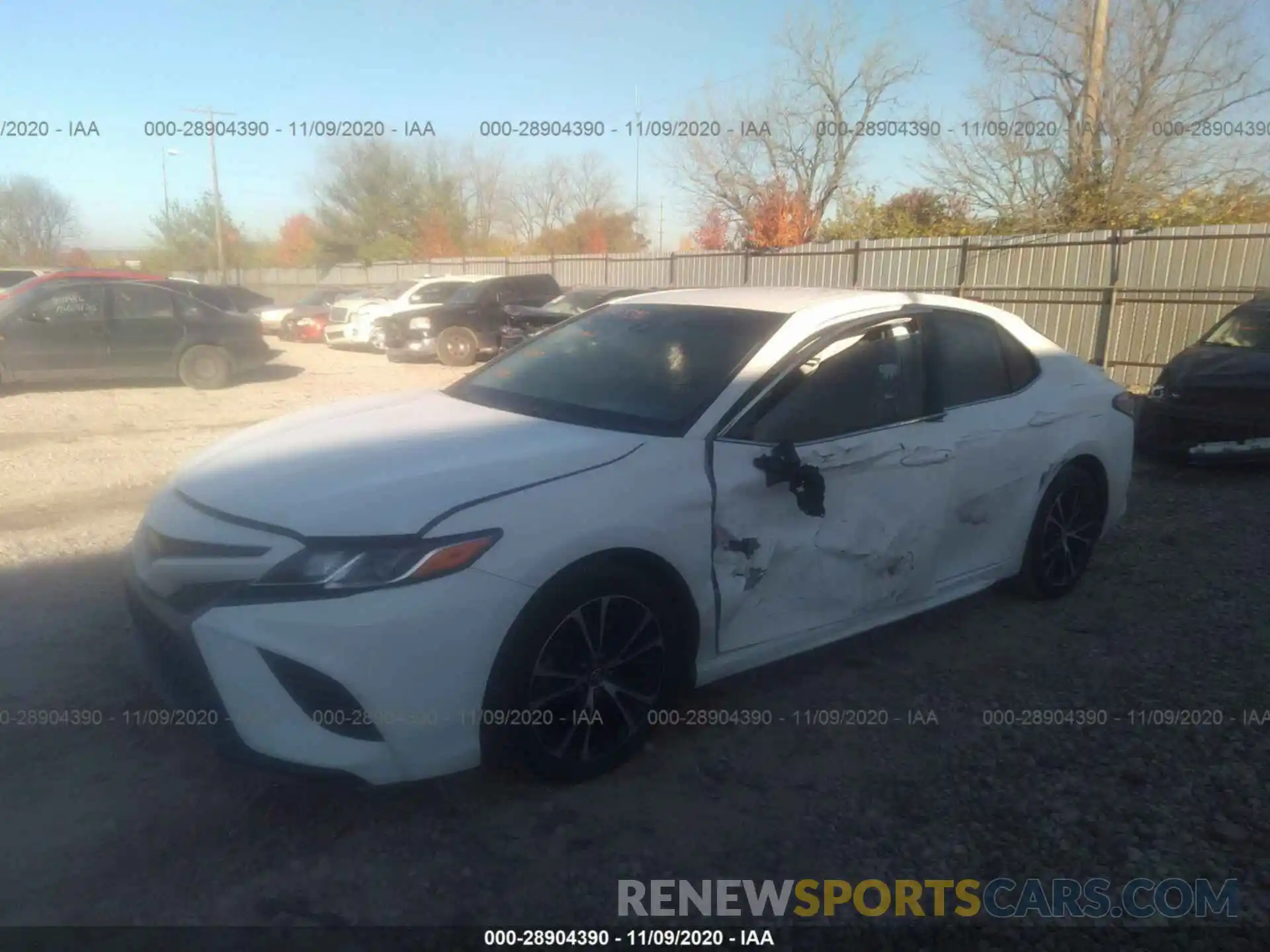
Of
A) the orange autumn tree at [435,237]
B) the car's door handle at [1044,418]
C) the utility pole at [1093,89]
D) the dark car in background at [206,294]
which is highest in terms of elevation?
the utility pole at [1093,89]

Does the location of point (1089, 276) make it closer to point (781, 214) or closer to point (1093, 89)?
point (1093, 89)

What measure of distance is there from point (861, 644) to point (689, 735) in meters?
1.24

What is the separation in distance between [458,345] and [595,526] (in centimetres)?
1360

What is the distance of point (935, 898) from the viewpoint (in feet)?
8.67

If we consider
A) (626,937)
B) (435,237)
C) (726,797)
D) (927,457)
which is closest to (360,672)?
(626,937)

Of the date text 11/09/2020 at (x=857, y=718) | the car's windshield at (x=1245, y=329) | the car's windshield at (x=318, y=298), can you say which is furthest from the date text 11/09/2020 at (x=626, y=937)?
the car's windshield at (x=318, y=298)

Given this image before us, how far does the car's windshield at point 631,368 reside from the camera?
3.53 metres

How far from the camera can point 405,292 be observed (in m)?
18.9

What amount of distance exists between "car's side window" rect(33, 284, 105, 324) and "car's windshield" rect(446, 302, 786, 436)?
9457 millimetres

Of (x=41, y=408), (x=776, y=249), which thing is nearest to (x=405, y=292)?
(x=776, y=249)

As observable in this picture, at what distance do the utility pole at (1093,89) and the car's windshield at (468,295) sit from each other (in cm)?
1125

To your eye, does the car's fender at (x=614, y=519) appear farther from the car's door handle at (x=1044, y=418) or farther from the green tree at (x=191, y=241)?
the green tree at (x=191, y=241)

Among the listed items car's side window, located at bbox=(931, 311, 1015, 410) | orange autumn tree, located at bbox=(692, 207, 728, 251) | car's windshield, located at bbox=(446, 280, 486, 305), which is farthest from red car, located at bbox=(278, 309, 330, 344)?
car's side window, located at bbox=(931, 311, 1015, 410)

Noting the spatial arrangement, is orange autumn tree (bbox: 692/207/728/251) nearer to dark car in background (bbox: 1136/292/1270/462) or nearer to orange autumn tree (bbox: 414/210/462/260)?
orange autumn tree (bbox: 414/210/462/260)
